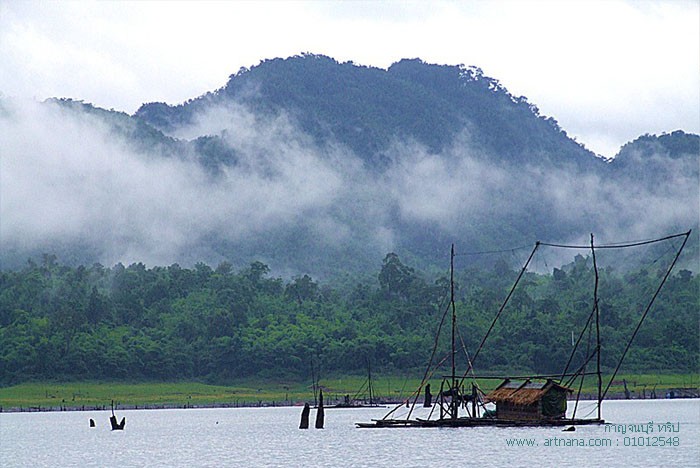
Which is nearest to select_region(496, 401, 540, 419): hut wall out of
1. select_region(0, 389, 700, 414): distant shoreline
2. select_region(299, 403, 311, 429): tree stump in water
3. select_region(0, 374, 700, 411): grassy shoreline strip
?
select_region(299, 403, 311, 429): tree stump in water

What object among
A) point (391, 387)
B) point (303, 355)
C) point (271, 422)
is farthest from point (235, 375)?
point (271, 422)

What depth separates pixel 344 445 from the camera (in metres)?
74.2

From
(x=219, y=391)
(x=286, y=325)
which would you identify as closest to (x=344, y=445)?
(x=219, y=391)

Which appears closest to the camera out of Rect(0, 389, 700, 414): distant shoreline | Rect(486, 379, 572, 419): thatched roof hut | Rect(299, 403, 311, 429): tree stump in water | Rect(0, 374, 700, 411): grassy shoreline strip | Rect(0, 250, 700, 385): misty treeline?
Rect(486, 379, 572, 419): thatched roof hut

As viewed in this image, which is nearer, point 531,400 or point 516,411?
point 531,400

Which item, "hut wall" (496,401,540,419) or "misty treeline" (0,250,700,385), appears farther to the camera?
"misty treeline" (0,250,700,385)

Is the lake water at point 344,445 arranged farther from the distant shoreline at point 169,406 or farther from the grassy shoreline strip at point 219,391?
the grassy shoreline strip at point 219,391

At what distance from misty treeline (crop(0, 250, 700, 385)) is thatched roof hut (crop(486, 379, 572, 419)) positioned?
7400 cm

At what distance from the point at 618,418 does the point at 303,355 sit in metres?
71.6

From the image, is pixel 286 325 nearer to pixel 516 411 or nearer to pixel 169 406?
pixel 169 406

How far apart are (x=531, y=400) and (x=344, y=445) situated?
13.6 m

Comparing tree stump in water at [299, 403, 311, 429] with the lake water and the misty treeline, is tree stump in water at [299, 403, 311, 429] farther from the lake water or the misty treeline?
the misty treeline

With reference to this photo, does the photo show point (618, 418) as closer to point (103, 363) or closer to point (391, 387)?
point (391, 387)

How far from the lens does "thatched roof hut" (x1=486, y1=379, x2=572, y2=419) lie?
8000cm
